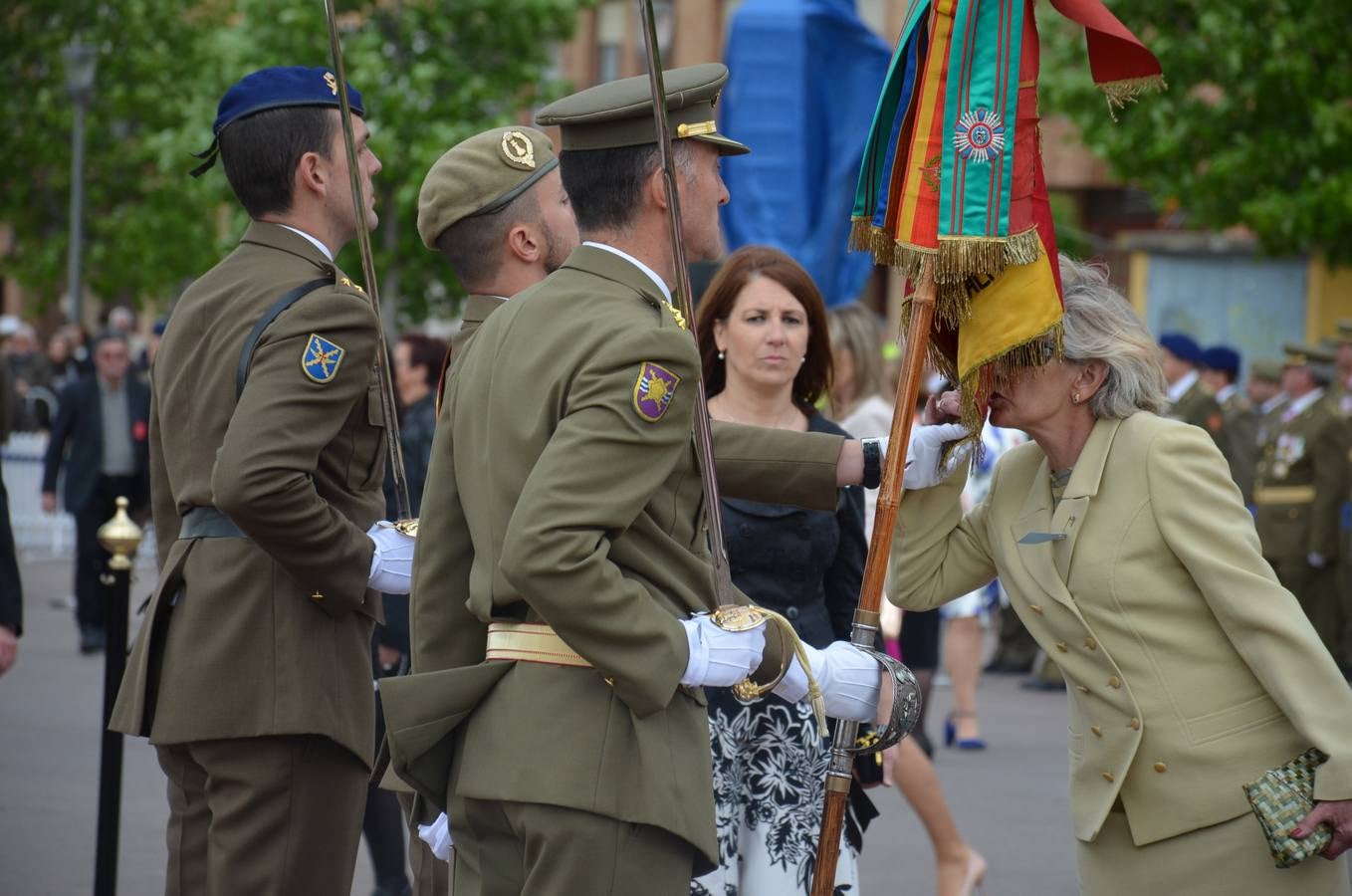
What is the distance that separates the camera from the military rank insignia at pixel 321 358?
382cm

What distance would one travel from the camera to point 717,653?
295cm

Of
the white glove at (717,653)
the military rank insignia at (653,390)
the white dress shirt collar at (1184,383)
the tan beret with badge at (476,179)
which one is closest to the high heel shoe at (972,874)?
the tan beret with badge at (476,179)

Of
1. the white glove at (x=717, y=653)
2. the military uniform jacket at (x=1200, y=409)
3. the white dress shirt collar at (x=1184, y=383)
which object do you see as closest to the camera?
the white glove at (x=717, y=653)

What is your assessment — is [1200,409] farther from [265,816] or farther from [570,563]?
[570,563]

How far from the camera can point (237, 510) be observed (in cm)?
372

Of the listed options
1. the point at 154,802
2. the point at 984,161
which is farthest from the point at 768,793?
the point at 154,802

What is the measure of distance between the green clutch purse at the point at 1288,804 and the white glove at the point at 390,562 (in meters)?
1.80

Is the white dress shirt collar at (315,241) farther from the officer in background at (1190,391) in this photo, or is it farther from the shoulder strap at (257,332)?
the officer in background at (1190,391)

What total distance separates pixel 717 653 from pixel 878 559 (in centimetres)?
59

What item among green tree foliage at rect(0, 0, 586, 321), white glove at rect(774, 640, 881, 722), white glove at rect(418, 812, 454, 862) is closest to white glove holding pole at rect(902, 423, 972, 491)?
white glove at rect(774, 640, 881, 722)

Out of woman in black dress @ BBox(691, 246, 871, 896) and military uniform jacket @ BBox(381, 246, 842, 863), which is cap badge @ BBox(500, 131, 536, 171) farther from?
military uniform jacket @ BBox(381, 246, 842, 863)

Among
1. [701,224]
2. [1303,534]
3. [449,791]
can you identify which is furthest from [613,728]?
[1303,534]

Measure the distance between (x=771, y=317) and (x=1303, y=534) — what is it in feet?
29.8

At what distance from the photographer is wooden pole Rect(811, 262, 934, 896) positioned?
340 centimetres
